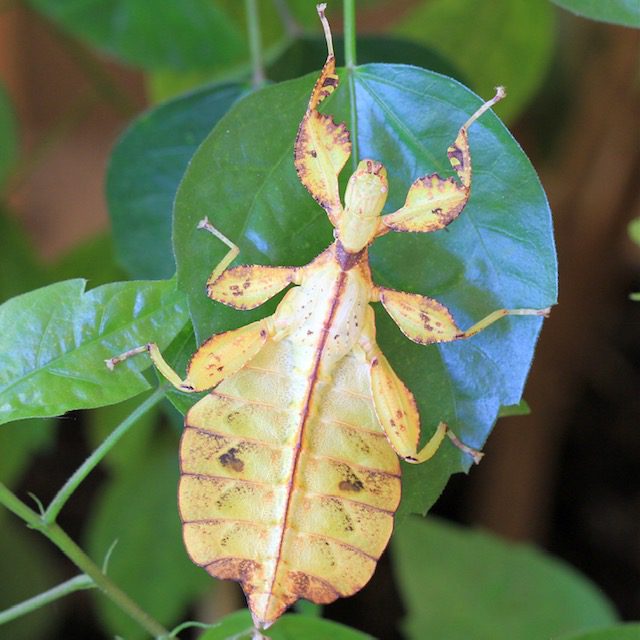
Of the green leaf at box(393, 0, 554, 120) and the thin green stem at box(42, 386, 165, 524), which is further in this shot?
the green leaf at box(393, 0, 554, 120)

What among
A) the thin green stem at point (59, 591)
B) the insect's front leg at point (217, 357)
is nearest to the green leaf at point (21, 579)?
the thin green stem at point (59, 591)

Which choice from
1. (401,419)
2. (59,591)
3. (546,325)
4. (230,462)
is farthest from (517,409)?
(546,325)

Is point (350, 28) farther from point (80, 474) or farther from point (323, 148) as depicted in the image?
point (80, 474)

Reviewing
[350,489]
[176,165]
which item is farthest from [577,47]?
[350,489]

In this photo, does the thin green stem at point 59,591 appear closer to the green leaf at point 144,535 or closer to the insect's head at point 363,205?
the insect's head at point 363,205

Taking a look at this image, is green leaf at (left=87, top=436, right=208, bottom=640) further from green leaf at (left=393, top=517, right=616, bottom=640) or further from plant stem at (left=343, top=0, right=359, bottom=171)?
plant stem at (left=343, top=0, right=359, bottom=171)

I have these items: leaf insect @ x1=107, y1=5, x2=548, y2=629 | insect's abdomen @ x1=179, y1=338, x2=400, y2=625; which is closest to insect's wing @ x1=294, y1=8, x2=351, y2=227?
leaf insect @ x1=107, y1=5, x2=548, y2=629
